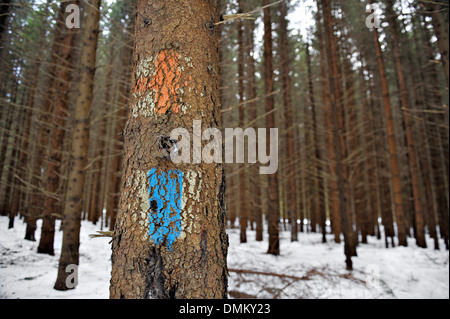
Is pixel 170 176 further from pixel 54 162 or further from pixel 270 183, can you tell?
pixel 270 183

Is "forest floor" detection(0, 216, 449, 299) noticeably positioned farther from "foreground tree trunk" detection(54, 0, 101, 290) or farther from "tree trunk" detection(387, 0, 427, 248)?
"tree trunk" detection(387, 0, 427, 248)

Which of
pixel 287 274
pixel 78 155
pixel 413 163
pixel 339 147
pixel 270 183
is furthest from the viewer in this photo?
pixel 413 163

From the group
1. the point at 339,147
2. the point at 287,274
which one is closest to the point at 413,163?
the point at 339,147

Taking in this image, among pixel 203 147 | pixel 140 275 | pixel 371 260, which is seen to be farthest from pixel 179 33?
pixel 371 260

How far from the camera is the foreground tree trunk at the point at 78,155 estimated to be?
157 inches

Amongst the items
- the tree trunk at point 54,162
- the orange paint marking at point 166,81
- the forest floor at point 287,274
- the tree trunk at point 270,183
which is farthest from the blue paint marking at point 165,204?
the tree trunk at point 270,183

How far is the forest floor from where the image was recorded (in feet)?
12.2

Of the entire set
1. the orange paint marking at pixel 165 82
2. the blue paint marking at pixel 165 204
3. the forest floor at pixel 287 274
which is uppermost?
the orange paint marking at pixel 165 82

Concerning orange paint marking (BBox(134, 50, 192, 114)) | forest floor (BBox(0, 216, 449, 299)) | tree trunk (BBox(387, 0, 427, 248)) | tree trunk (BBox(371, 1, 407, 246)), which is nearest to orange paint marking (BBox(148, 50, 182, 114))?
orange paint marking (BBox(134, 50, 192, 114))

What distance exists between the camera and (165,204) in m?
1.17

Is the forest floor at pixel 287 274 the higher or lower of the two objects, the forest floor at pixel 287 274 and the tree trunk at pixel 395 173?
the lower

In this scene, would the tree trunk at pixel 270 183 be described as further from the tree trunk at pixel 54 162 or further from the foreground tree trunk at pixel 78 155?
the tree trunk at pixel 54 162

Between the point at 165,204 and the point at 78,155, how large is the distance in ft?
11.9

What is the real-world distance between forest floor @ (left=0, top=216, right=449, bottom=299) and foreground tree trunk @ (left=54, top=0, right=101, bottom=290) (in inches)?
22.1
